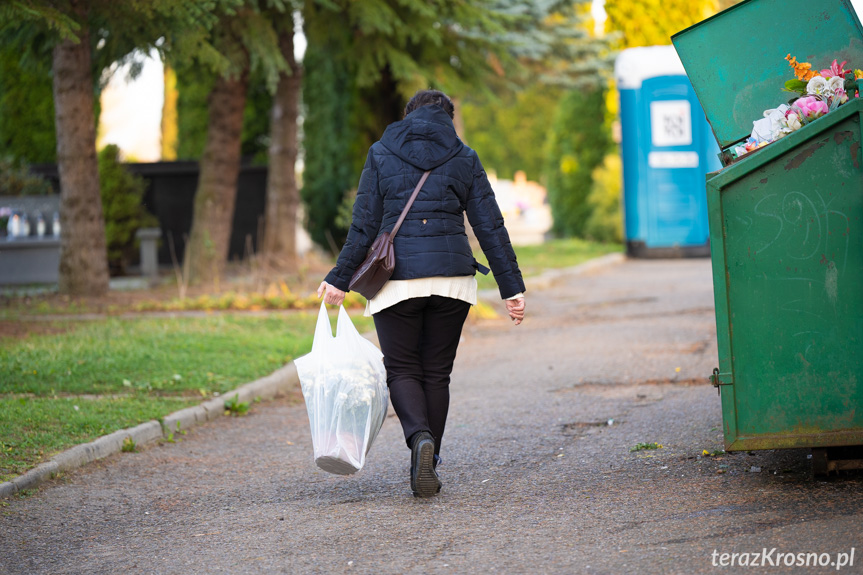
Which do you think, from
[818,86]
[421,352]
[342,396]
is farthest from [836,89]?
[342,396]

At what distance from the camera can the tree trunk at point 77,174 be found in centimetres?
1223

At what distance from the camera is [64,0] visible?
9.28 meters

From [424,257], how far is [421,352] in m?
0.51

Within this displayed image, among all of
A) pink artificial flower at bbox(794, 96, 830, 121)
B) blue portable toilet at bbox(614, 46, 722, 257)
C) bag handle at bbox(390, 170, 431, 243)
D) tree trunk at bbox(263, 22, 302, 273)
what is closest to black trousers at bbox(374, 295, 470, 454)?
bag handle at bbox(390, 170, 431, 243)

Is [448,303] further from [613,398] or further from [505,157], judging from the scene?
[505,157]

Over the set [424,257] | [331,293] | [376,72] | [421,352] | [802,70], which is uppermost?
[376,72]

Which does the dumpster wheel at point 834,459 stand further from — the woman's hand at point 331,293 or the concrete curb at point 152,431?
the concrete curb at point 152,431

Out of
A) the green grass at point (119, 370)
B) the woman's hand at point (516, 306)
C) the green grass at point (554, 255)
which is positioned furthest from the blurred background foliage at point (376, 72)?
the woman's hand at point (516, 306)

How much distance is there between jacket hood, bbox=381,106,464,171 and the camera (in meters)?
4.80

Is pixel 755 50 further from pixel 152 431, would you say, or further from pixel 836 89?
pixel 152 431

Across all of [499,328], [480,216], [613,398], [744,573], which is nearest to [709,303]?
[499,328]

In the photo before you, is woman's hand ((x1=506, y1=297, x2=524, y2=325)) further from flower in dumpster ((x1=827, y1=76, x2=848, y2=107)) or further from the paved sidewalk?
flower in dumpster ((x1=827, y1=76, x2=848, y2=107))

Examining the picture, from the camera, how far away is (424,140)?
15.9 ft

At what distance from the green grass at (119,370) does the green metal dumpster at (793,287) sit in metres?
3.56
